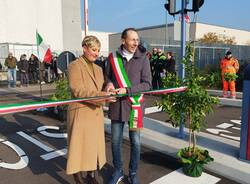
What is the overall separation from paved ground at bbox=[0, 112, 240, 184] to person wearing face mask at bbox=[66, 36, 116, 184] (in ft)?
2.62

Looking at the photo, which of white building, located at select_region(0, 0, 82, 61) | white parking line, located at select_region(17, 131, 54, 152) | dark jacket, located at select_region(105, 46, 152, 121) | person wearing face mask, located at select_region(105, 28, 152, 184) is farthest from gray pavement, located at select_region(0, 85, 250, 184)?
white building, located at select_region(0, 0, 82, 61)

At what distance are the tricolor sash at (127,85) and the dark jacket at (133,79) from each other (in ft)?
0.16

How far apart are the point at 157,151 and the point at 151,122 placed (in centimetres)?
180

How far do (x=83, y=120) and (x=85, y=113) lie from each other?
8 cm

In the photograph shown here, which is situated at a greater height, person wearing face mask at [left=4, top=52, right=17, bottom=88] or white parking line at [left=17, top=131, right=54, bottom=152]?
person wearing face mask at [left=4, top=52, right=17, bottom=88]

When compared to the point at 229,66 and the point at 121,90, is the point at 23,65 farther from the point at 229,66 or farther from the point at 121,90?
the point at 121,90

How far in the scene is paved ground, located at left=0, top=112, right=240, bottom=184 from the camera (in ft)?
13.1

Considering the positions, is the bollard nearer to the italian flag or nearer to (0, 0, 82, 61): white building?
the italian flag

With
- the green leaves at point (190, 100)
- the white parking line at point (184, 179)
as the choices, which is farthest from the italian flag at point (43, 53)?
the white parking line at point (184, 179)

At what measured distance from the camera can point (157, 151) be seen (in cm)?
500

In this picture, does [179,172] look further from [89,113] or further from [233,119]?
[233,119]

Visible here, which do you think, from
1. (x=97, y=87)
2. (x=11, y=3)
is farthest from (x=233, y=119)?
(x=11, y=3)

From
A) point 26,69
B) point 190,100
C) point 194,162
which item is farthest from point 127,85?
point 26,69

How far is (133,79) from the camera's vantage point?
133 inches
